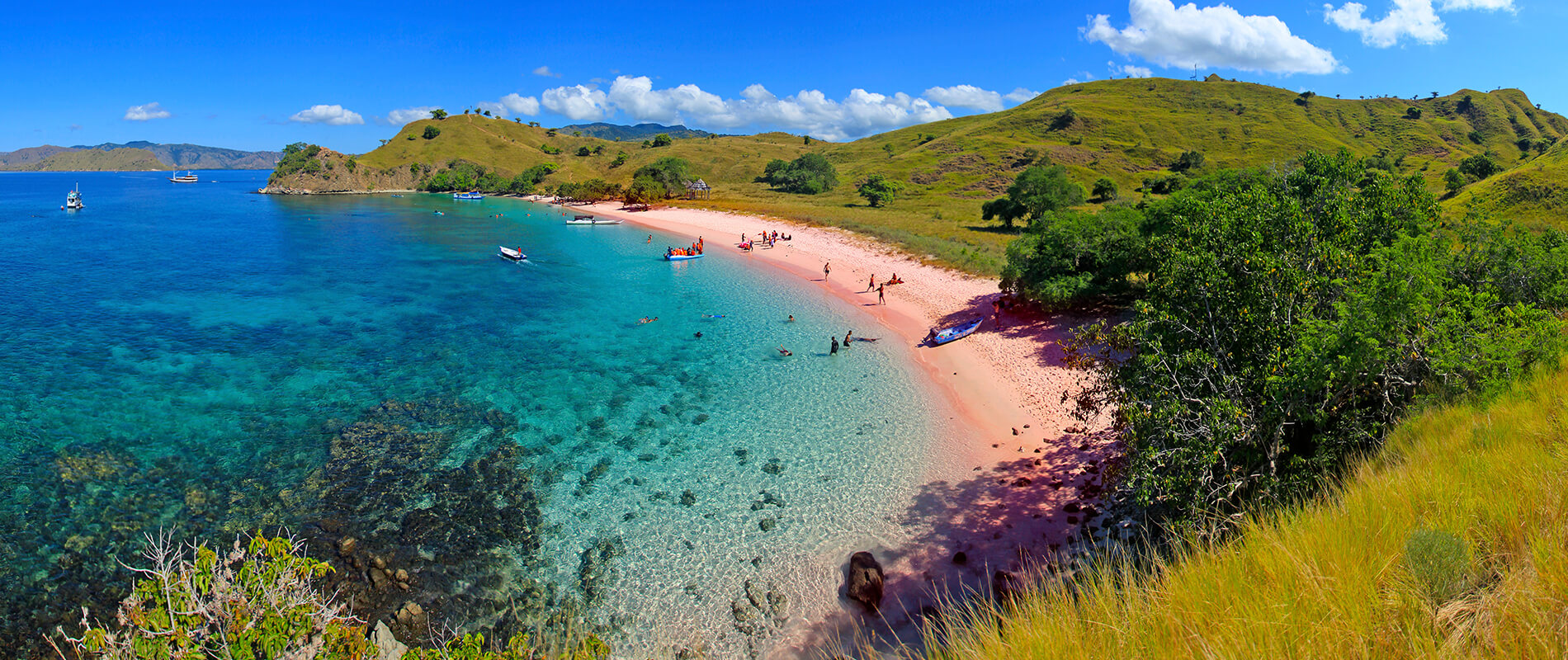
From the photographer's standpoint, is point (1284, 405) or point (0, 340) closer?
point (1284, 405)

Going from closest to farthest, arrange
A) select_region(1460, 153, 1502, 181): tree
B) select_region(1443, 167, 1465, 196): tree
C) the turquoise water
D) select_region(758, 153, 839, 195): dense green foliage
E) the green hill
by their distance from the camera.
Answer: the turquoise water → select_region(1443, 167, 1465, 196): tree → select_region(1460, 153, 1502, 181): tree → the green hill → select_region(758, 153, 839, 195): dense green foliage

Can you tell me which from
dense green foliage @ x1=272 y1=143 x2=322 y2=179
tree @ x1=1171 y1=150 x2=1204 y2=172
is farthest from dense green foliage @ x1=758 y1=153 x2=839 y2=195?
dense green foliage @ x1=272 y1=143 x2=322 y2=179

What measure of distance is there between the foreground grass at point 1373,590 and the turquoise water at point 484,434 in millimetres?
9455

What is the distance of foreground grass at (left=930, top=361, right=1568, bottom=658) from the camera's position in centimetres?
493

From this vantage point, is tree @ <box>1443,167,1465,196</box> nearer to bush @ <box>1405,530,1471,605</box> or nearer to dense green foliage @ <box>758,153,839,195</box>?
dense green foliage @ <box>758,153,839,195</box>

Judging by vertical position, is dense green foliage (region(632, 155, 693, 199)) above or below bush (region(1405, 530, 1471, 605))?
above

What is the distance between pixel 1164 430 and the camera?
10.9 metres

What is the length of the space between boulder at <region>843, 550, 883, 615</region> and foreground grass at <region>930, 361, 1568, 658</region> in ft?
25.4

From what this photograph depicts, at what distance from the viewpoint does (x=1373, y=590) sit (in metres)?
5.58

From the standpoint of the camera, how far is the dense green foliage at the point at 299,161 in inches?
6393

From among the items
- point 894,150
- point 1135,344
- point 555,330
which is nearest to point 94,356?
point 555,330

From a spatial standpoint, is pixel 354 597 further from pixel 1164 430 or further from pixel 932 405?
pixel 932 405

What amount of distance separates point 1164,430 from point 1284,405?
300 cm

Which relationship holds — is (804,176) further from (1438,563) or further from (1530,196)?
(1438,563)
